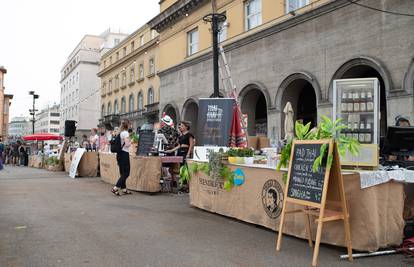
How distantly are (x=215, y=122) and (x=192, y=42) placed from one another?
1841cm

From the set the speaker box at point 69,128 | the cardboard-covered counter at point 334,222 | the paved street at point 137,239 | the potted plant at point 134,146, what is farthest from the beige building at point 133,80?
the cardboard-covered counter at point 334,222

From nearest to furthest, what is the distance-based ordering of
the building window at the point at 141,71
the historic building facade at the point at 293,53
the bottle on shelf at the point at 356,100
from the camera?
the bottle on shelf at the point at 356,100 < the historic building facade at the point at 293,53 < the building window at the point at 141,71

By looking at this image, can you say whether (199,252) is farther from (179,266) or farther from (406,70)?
(406,70)

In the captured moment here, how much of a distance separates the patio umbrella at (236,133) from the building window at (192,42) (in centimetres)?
1733

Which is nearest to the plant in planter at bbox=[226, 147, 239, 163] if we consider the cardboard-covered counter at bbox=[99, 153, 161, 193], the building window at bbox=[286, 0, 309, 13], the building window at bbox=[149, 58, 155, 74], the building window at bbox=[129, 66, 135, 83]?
the cardboard-covered counter at bbox=[99, 153, 161, 193]

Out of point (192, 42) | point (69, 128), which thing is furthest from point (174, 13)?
point (69, 128)

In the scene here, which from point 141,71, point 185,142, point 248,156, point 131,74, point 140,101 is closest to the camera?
point 248,156

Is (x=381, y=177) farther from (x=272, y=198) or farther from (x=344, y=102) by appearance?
(x=344, y=102)

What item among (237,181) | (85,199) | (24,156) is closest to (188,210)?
(237,181)

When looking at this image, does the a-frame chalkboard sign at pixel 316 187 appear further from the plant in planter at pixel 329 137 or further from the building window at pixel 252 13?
the building window at pixel 252 13

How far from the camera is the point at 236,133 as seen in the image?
9734 mm

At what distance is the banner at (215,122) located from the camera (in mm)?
9508

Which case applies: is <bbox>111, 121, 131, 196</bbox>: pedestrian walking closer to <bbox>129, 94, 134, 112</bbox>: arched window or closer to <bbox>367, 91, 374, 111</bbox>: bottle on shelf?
<bbox>367, 91, 374, 111</bbox>: bottle on shelf

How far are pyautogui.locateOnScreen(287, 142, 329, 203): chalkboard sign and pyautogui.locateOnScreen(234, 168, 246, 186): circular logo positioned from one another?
66.4 inches
